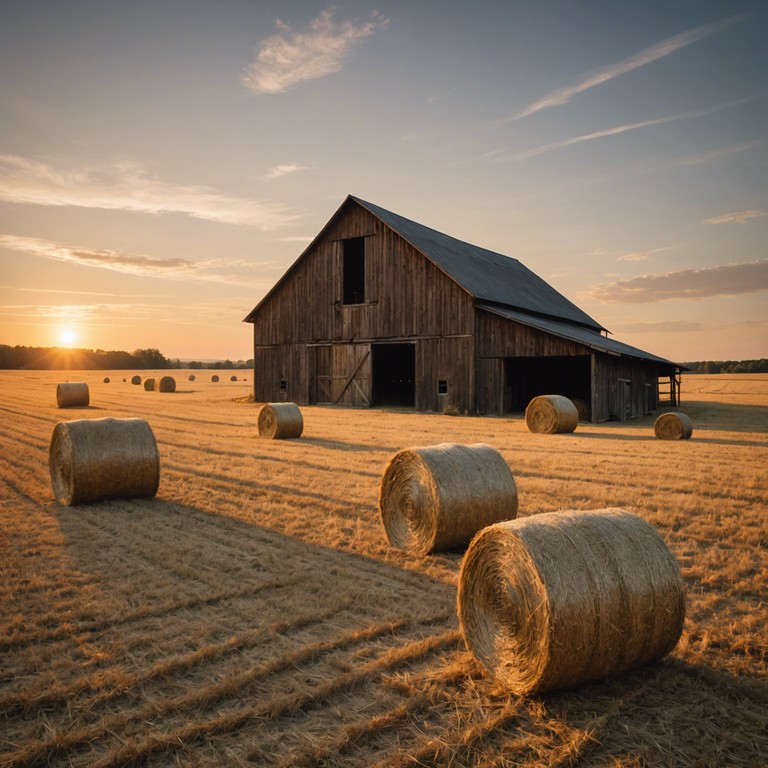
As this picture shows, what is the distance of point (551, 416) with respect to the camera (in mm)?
18641

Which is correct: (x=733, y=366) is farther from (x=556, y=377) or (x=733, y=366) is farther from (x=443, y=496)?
(x=443, y=496)

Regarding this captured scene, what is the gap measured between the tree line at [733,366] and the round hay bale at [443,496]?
83.8 meters

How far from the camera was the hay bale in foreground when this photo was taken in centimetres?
1700

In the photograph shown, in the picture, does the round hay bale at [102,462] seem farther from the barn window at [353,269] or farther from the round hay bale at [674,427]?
the barn window at [353,269]

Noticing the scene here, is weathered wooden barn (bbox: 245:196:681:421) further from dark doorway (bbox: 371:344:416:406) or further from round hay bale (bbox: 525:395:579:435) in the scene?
round hay bale (bbox: 525:395:579:435)

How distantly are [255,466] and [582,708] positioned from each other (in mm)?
9195

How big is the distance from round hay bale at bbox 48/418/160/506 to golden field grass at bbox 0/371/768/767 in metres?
0.25

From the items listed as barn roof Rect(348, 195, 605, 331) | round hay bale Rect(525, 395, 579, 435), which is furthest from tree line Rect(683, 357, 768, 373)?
round hay bale Rect(525, 395, 579, 435)

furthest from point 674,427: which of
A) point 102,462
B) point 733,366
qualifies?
point 733,366

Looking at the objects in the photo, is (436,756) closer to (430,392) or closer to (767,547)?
(767,547)

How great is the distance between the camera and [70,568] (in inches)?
244

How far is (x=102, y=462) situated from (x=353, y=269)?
23153mm

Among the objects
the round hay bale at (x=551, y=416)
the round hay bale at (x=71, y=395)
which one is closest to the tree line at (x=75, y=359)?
the round hay bale at (x=71, y=395)

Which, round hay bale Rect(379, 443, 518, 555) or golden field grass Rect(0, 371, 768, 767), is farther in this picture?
round hay bale Rect(379, 443, 518, 555)
